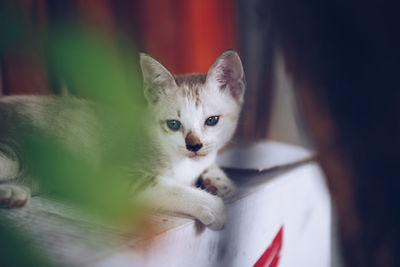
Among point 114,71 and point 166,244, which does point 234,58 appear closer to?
point 114,71

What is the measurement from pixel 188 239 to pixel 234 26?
42 centimetres

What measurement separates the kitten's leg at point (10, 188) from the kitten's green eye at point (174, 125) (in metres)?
0.24

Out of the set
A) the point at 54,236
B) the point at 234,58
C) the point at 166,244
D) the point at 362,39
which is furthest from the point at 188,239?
the point at 362,39

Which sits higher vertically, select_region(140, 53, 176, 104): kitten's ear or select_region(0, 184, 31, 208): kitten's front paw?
select_region(140, 53, 176, 104): kitten's ear

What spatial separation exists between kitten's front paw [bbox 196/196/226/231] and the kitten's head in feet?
0.28

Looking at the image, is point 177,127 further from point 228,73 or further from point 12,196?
point 12,196

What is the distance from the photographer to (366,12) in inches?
22.1

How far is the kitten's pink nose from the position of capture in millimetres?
566

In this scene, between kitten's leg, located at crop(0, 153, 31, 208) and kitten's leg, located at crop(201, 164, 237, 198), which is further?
kitten's leg, located at crop(201, 164, 237, 198)

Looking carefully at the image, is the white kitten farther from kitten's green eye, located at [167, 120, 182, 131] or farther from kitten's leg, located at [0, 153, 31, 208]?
kitten's leg, located at [0, 153, 31, 208]

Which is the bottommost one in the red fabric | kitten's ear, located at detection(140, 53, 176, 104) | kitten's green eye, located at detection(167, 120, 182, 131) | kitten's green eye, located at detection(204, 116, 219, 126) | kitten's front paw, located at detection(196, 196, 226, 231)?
the red fabric

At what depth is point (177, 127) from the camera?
1.93 ft

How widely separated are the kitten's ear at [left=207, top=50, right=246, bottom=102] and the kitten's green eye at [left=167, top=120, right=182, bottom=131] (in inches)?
3.4

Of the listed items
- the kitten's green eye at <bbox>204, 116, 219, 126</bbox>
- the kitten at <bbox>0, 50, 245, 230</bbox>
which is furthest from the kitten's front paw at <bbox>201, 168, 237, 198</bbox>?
the kitten's green eye at <bbox>204, 116, 219, 126</bbox>
